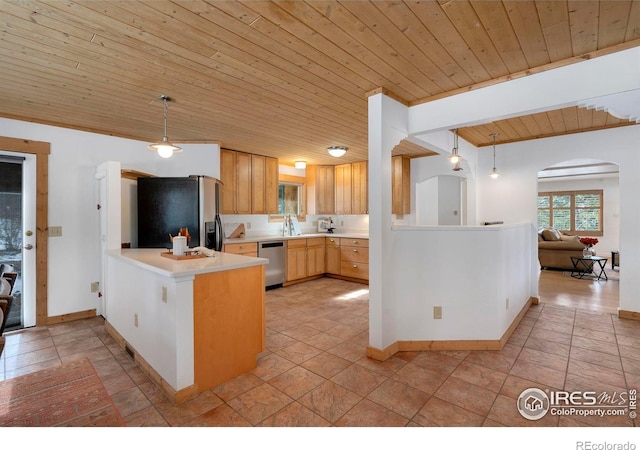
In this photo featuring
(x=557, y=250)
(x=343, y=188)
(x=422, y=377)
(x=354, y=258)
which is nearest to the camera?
(x=422, y=377)

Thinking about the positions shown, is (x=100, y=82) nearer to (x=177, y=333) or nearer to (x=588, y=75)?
(x=177, y=333)

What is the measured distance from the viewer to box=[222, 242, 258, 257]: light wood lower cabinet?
4.64 metres

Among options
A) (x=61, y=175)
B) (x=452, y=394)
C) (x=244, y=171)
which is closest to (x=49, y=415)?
(x=452, y=394)

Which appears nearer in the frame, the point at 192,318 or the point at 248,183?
the point at 192,318

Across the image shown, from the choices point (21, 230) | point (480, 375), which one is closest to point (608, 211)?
point (480, 375)

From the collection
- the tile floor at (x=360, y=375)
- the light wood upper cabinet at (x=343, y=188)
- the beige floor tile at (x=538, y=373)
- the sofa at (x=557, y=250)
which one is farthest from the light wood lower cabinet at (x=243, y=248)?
the sofa at (x=557, y=250)

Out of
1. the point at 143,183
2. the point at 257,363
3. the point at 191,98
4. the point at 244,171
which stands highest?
the point at 191,98

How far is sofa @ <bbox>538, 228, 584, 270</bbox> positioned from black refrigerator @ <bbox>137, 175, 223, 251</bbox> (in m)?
7.14

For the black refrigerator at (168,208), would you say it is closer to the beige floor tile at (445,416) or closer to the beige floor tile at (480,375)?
the beige floor tile at (445,416)

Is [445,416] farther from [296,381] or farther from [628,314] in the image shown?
[628,314]

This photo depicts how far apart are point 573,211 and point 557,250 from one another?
13.6 ft

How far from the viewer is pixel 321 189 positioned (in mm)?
6434
